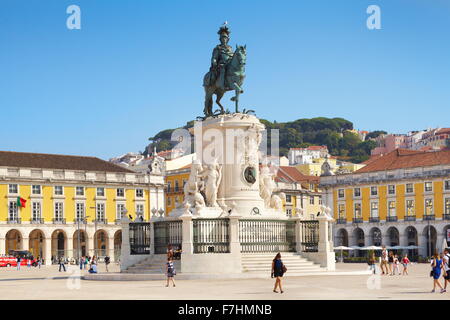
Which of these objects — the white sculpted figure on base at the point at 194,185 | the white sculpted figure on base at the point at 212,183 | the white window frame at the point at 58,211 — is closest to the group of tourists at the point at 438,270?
the white sculpted figure on base at the point at 212,183

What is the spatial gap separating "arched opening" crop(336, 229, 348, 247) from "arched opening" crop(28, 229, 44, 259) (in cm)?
3235

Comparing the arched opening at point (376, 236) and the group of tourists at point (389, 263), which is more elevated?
the group of tourists at point (389, 263)

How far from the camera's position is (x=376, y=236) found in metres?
92.0

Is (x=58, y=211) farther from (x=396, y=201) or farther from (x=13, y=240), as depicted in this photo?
(x=396, y=201)

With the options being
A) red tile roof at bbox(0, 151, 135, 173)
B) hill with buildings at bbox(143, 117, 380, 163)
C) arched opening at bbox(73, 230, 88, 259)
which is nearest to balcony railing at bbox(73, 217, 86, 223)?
arched opening at bbox(73, 230, 88, 259)

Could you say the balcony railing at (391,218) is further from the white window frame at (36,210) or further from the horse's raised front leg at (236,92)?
the horse's raised front leg at (236,92)

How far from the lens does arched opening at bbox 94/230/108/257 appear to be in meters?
85.8

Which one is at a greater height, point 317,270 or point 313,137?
point 313,137

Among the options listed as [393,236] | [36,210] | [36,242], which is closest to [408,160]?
[393,236]

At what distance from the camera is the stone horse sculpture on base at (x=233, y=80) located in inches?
1240
